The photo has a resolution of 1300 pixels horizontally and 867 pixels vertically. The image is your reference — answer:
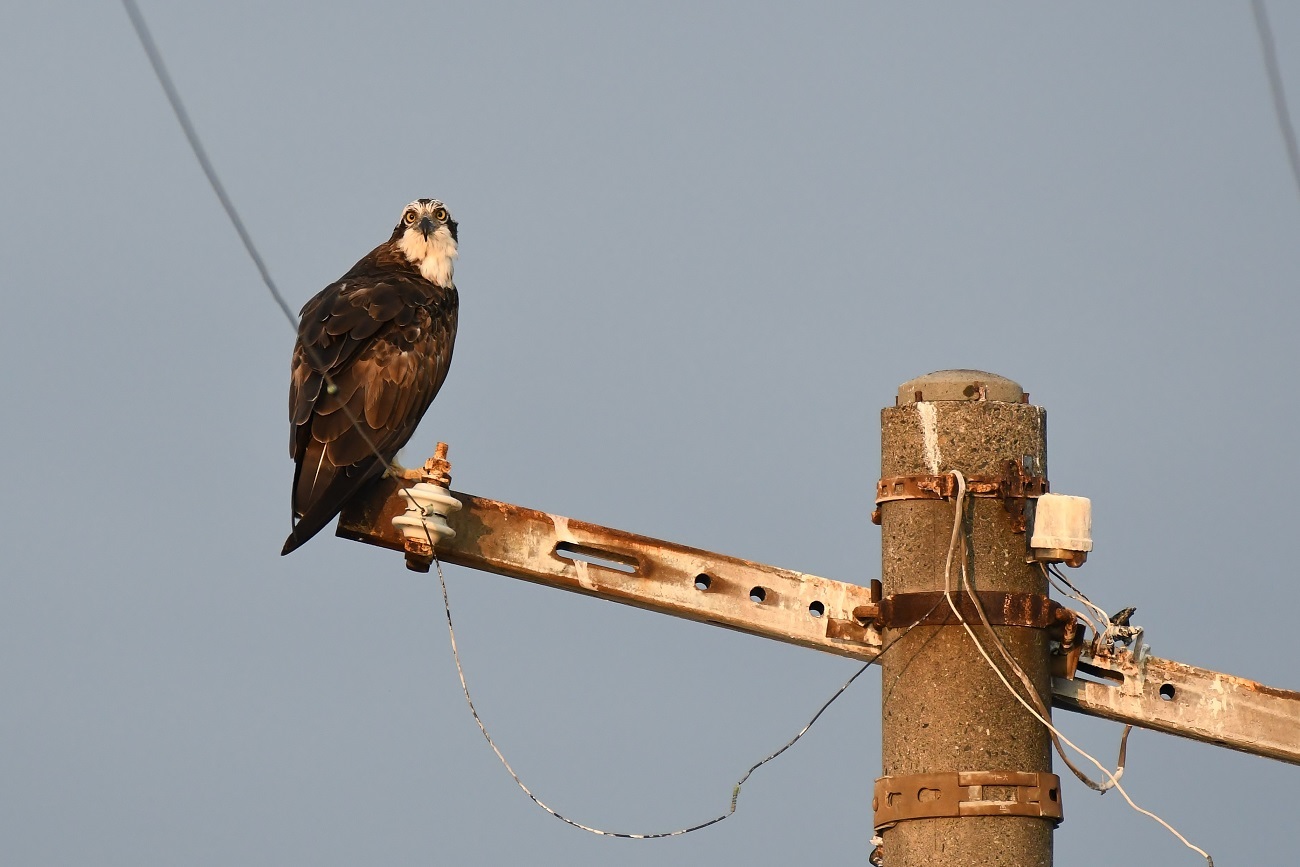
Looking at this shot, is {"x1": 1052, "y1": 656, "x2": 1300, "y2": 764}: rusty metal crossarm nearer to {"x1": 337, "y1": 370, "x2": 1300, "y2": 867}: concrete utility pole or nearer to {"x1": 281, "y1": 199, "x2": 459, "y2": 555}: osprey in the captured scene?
{"x1": 337, "y1": 370, "x2": 1300, "y2": 867}: concrete utility pole

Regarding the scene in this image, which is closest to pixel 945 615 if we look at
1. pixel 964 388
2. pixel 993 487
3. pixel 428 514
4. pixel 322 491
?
pixel 993 487

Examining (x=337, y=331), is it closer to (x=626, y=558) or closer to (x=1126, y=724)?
(x=626, y=558)

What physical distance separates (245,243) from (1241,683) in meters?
4.13

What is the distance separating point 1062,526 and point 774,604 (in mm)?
1125

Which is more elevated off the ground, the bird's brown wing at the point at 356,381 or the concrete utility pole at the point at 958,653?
the bird's brown wing at the point at 356,381

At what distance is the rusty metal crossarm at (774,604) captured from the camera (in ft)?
21.9

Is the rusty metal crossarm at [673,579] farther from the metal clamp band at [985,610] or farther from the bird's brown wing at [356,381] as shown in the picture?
the bird's brown wing at [356,381]

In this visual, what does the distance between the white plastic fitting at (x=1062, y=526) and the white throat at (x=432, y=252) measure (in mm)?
5058

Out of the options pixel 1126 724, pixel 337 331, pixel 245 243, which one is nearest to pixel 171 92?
pixel 245 243

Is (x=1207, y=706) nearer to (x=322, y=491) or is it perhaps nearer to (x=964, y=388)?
(x=964, y=388)

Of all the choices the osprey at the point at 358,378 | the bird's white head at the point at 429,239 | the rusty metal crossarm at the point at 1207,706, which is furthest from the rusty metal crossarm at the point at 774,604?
the bird's white head at the point at 429,239

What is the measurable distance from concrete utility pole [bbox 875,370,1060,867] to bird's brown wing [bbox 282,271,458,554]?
7.30ft

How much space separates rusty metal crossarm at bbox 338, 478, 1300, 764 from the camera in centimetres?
668

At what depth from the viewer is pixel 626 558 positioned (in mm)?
6852
